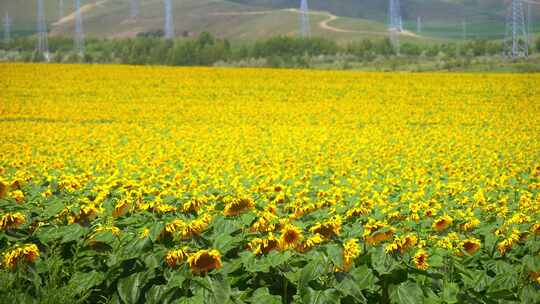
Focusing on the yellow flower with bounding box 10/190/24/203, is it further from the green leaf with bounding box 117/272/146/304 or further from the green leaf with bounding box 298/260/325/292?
the green leaf with bounding box 298/260/325/292

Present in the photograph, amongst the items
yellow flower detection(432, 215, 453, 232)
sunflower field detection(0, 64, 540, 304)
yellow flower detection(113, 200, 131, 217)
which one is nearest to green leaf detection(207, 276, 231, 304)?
sunflower field detection(0, 64, 540, 304)

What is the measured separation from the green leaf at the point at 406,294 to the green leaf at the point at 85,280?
187 centimetres

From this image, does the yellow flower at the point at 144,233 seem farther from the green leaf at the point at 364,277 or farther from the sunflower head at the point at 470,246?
the sunflower head at the point at 470,246

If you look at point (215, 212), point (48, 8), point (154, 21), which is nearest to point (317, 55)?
point (215, 212)

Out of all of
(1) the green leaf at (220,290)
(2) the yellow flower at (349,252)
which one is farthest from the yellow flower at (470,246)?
(1) the green leaf at (220,290)

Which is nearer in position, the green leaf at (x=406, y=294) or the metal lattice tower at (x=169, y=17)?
the green leaf at (x=406, y=294)

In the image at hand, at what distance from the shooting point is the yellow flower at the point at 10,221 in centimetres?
521

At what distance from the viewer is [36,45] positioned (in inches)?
2611

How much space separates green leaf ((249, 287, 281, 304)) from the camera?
444cm

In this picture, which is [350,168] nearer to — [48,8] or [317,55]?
[317,55]

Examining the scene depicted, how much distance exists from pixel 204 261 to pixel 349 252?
90 cm

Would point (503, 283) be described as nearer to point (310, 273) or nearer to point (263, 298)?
point (310, 273)

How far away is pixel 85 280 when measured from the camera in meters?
4.93

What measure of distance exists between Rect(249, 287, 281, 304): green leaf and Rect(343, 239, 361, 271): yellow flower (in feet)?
1.46
